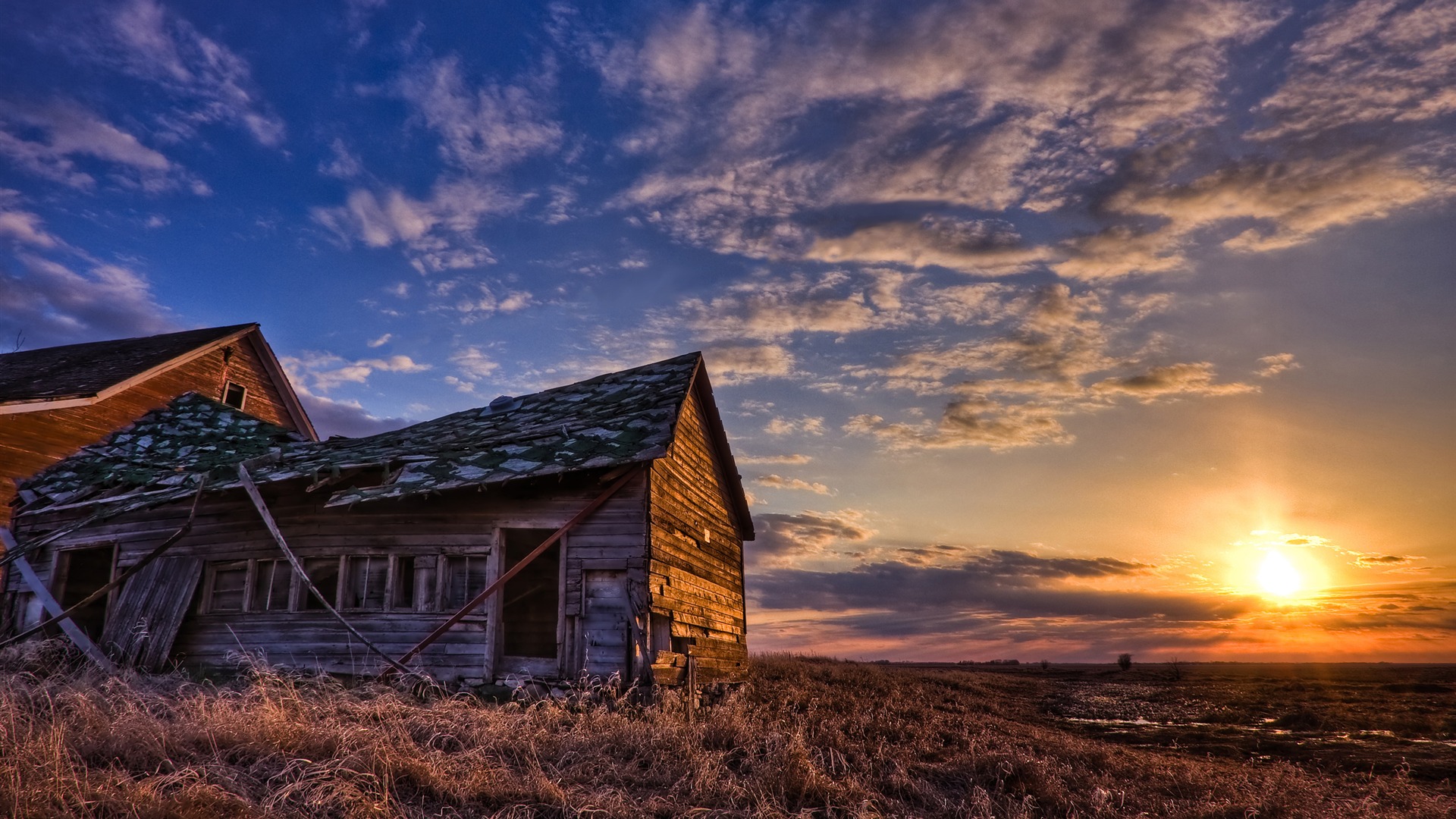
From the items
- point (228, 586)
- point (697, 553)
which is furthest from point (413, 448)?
point (697, 553)

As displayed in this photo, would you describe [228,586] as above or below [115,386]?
below

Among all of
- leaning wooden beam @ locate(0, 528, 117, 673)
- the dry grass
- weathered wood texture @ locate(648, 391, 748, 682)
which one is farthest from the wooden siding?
leaning wooden beam @ locate(0, 528, 117, 673)

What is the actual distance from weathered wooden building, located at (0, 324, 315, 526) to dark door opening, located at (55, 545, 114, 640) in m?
1.81

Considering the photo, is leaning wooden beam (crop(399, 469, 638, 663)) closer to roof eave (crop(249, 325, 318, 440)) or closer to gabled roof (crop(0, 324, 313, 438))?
gabled roof (crop(0, 324, 313, 438))

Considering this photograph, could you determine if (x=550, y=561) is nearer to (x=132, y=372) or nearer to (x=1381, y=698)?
(x=132, y=372)

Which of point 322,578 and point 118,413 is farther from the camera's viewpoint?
point 118,413

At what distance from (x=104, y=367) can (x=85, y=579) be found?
→ 21.2 feet

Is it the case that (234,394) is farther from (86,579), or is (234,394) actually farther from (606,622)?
(606,622)

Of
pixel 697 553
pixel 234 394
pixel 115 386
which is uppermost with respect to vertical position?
pixel 234 394

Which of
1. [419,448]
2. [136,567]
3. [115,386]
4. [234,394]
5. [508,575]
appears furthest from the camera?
[234,394]

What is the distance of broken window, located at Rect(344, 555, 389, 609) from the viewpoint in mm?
14148

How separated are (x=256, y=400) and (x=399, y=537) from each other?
15.4m

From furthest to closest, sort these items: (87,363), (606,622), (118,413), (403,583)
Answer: (87,363), (118,413), (403,583), (606,622)

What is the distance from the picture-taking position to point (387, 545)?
559 inches
